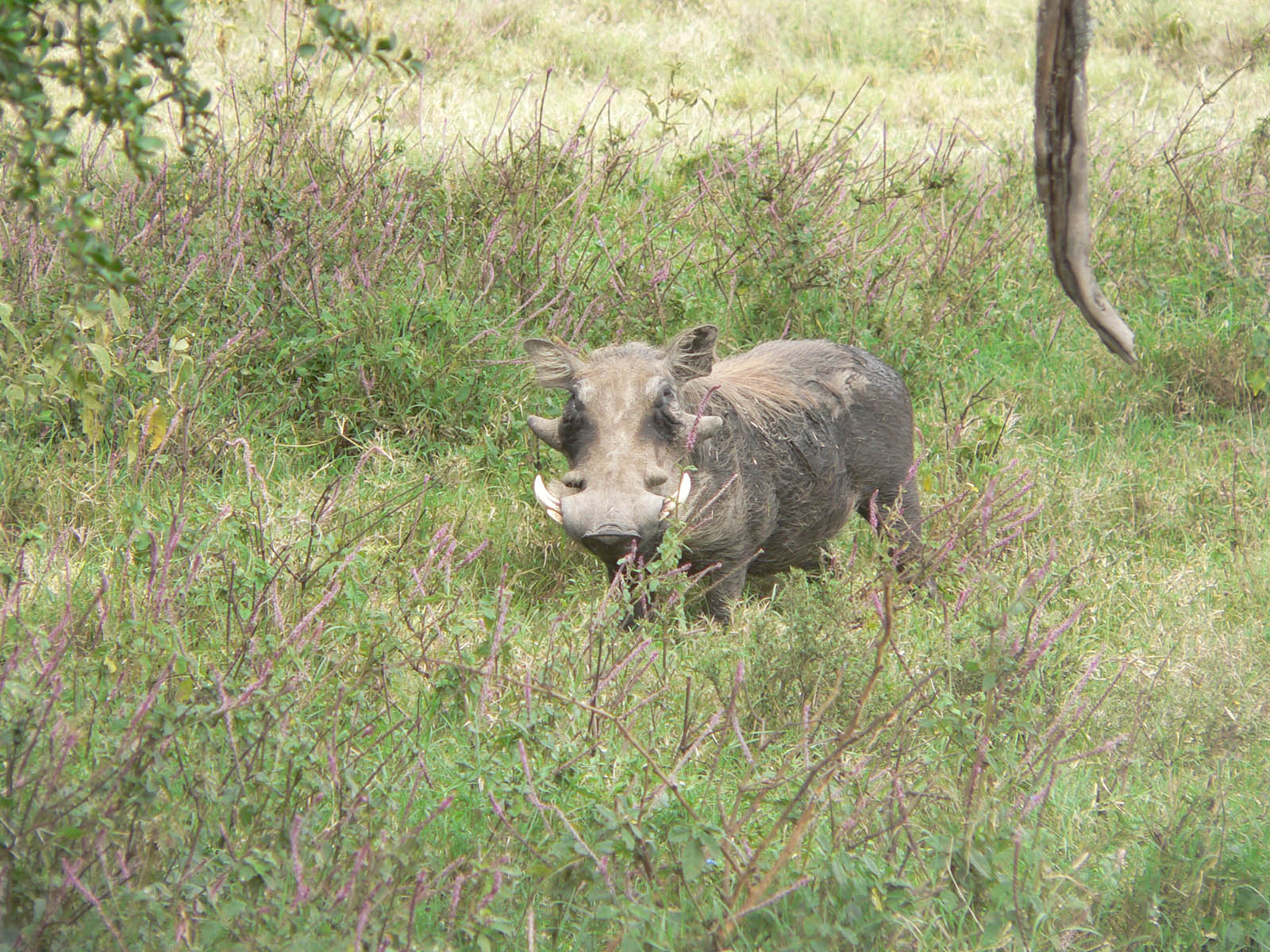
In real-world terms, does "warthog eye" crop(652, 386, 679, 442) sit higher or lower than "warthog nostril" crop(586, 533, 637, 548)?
higher

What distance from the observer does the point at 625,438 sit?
4016 millimetres

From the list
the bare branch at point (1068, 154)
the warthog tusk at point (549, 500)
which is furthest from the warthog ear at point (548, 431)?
Result: the bare branch at point (1068, 154)

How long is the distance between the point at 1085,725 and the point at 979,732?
22.4 inches

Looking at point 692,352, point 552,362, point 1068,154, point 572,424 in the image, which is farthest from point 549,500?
point 1068,154

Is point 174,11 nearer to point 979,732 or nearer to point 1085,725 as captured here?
point 979,732

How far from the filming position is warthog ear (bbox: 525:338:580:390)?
4465mm

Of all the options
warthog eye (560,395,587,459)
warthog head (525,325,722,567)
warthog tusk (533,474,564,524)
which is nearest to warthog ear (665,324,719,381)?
warthog head (525,325,722,567)

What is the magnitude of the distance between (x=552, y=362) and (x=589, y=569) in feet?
2.24

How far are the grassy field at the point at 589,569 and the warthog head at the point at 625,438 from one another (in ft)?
0.90

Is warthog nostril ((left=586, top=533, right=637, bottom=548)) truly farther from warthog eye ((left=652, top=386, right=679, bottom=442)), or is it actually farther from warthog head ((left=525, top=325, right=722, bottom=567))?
warthog eye ((left=652, top=386, right=679, bottom=442))

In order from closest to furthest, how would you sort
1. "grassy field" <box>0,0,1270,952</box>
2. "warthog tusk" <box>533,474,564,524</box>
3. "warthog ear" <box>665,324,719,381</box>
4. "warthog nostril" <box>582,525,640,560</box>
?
"grassy field" <box>0,0,1270,952</box>
"warthog nostril" <box>582,525,640,560</box>
"warthog tusk" <box>533,474,564,524</box>
"warthog ear" <box>665,324,719,381</box>

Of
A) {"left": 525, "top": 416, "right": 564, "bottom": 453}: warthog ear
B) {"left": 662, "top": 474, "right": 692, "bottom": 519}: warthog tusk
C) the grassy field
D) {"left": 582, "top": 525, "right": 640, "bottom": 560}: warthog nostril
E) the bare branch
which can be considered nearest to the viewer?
the bare branch

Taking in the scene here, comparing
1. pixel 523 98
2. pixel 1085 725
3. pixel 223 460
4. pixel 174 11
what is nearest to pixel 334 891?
pixel 174 11

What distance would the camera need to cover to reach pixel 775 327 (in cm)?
631
